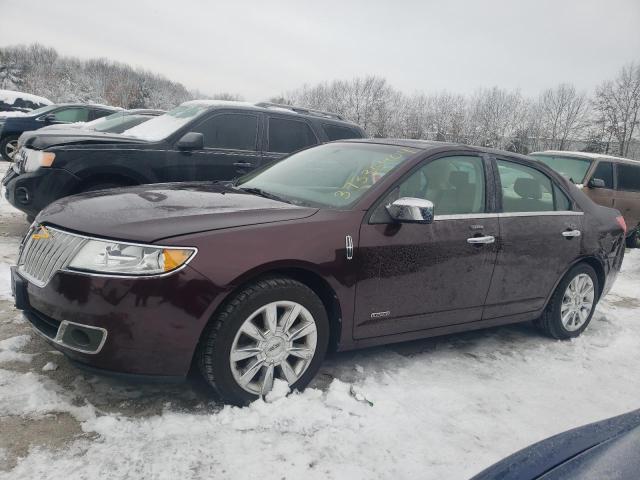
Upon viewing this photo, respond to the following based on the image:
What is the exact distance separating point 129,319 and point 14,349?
47.6 inches

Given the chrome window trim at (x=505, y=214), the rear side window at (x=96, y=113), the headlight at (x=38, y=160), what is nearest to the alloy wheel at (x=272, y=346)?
the chrome window trim at (x=505, y=214)

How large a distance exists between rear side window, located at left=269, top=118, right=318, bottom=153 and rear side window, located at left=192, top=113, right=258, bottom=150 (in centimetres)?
24

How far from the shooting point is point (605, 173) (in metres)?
9.84

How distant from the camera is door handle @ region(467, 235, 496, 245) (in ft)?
11.9

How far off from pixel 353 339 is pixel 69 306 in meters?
1.56

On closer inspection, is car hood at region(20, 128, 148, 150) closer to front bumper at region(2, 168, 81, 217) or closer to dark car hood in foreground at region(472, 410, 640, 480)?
front bumper at region(2, 168, 81, 217)

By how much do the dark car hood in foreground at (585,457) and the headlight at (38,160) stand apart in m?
4.99

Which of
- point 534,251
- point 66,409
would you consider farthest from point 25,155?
point 534,251

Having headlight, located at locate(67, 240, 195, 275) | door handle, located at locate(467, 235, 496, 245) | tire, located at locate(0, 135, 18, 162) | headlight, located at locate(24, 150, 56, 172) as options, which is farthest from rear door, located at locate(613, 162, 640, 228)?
tire, located at locate(0, 135, 18, 162)

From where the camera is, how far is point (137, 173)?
220 inches

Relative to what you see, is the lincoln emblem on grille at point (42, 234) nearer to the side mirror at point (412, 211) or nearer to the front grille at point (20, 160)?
the side mirror at point (412, 211)

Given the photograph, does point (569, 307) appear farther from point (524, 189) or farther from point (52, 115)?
point (52, 115)

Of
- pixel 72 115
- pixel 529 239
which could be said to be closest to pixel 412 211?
pixel 529 239

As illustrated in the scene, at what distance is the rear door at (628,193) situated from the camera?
9.96 metres
